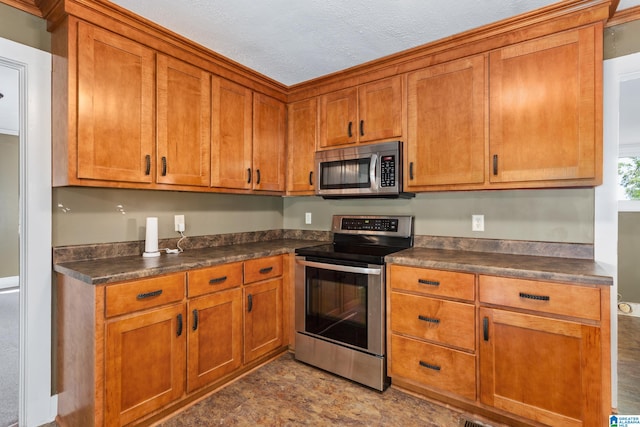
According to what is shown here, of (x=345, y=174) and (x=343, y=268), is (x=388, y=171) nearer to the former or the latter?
(x=345, y=174)

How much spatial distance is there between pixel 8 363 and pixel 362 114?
3416mm

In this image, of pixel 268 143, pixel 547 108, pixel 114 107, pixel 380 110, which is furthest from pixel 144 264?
pixel 547 108

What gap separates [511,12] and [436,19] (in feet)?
1.40

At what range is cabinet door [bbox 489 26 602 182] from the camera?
1.79 meters

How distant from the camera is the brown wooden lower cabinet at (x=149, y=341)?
162 centimetres

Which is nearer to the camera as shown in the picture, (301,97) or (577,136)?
(577,136)

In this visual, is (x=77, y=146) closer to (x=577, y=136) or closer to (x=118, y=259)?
(x=118, y=259)

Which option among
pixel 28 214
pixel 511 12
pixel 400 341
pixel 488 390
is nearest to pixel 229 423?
pixel 400 341

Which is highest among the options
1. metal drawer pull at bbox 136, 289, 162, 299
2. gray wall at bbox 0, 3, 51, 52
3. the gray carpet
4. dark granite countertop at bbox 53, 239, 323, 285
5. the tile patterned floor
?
gray wall at bbox 0, 3, 51, 52

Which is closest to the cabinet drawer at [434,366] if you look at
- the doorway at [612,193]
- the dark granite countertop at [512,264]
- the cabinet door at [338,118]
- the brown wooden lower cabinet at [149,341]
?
the dark granite countertop at [512,264]

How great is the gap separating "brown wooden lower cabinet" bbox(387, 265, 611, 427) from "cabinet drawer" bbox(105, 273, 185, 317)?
1366 mm

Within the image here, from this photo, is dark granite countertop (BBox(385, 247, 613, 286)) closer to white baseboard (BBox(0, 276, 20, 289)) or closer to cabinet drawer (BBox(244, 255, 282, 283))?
cabinet drawer (BBox(244, 255, 282, 283))

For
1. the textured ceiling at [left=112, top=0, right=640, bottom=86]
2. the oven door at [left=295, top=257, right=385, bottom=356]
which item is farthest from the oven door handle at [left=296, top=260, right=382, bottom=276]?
the textured ceiling at [left=112, top=0, right=640, bottom=86]

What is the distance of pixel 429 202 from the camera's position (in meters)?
2.61
